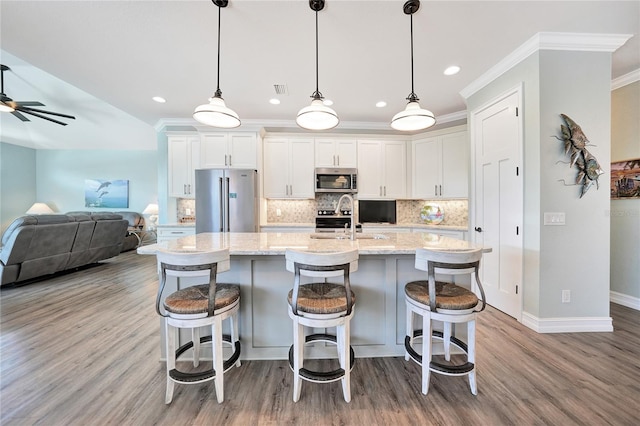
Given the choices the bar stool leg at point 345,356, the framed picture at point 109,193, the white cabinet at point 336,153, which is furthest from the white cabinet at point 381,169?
the framed picture at point 109,193

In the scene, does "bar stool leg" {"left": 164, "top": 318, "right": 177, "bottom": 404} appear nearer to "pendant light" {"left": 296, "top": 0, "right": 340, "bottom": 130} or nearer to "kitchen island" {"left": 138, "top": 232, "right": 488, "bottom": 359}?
"kitchen island" {"left": 138, "top": 232, "right": 488, "bottom": 359}

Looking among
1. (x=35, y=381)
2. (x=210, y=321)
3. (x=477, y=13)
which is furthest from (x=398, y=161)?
(x=35, y=381)

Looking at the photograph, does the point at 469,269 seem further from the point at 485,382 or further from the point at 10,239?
the point at 10,239

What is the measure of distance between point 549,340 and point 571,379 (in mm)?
590

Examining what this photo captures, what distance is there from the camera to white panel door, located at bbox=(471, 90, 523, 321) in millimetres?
2520

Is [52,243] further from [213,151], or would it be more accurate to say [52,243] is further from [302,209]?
[302,209]

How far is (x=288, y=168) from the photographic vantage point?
4328 millimetres

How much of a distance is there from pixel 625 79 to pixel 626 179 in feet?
3.87

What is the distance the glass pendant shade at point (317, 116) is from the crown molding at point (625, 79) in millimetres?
3630

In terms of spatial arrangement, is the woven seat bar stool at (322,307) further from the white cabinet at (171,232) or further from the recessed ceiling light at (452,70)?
the white cabinet at (171,232)

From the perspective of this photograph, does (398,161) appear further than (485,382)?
Yes

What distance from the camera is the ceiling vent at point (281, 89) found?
308cm

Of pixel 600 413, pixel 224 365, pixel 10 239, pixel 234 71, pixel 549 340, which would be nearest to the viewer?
pixel 600 413

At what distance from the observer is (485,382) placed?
1.66 meters
